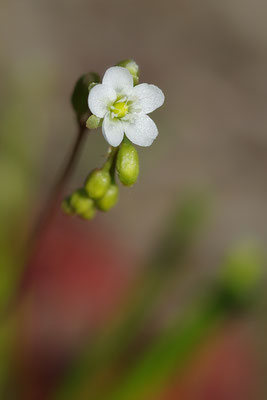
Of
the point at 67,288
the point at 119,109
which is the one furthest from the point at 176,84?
the point at 119,109

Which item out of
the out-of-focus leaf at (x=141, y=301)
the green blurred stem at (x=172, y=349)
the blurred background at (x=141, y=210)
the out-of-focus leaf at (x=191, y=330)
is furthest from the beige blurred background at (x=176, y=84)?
the green blurred stem at (x=172, y=349)

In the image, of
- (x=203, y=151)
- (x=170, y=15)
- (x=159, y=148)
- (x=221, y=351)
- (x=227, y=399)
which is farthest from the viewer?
(x=170, y=15)

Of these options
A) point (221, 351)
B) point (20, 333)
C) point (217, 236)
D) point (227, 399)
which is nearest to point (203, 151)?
point (217, 236)

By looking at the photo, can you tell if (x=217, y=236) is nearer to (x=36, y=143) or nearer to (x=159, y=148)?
(x=159, y=148)

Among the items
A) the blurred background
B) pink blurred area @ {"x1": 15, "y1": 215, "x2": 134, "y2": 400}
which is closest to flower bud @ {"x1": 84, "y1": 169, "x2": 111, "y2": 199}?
the blurred background

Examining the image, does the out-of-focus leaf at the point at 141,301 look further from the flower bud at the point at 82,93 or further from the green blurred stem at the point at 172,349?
the flower bud at the point at 82,93
